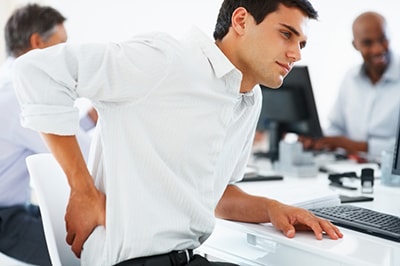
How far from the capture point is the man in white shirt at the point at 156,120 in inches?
50.9

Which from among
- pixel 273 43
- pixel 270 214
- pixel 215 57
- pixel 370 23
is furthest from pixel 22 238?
pixel 370 23

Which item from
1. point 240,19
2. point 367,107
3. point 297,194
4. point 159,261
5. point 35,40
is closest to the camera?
point 159,261

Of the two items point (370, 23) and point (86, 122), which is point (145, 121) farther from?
point (370, 23)

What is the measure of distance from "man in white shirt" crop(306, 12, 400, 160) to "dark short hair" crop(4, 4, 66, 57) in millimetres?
1682

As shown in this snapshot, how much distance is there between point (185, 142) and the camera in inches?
54.8

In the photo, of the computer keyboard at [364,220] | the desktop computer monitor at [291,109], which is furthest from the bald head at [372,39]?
the computer keyboard at [364,220]

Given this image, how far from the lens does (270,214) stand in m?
1.58

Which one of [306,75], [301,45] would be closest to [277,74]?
[301,45]

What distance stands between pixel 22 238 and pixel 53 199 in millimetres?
739

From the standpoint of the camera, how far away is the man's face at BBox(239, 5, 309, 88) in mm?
1470

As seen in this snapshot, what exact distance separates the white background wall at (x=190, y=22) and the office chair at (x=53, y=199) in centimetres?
231

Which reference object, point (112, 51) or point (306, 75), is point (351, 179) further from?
point (112, 51)

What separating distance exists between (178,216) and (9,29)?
4.66 ft

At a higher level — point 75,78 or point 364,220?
point 75,78
